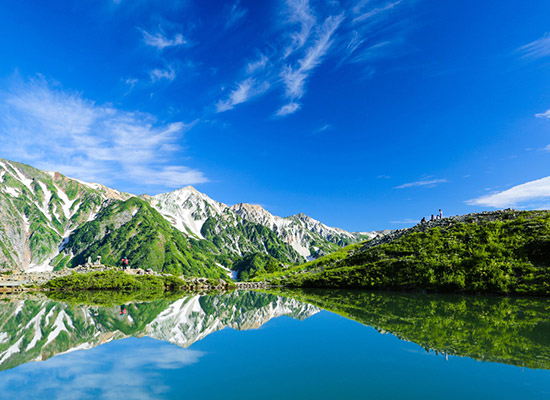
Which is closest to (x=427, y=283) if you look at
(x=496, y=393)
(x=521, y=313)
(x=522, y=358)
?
(x=521, y=313)

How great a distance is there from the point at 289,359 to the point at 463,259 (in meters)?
51.0

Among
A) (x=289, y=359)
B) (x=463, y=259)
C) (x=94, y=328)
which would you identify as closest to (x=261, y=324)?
(x=289, y=359)

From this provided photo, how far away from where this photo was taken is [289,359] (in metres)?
14.6

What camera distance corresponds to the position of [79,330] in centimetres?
2378

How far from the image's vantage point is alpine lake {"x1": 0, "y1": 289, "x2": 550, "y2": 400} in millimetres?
10953

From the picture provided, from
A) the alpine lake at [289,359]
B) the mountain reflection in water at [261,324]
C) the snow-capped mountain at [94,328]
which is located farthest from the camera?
the snow-capped mountain at [94,328]

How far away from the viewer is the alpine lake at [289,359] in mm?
10953

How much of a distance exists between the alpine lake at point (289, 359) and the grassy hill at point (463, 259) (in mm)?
25244

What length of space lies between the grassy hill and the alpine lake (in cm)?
2524

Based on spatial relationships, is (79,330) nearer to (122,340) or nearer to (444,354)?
(122,340)

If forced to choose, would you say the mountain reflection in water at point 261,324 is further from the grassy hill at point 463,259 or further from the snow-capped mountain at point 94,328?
the grassy hill at point 463,259

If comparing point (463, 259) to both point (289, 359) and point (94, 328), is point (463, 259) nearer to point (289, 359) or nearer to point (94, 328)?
point (289, 359)

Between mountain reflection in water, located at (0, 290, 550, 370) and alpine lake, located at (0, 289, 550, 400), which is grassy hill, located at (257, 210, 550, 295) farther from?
alpine lake, located at (0, 289, 550, 400)

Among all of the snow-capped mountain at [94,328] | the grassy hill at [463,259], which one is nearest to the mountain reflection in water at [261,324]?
the snow-capped mountain at [94,328]
